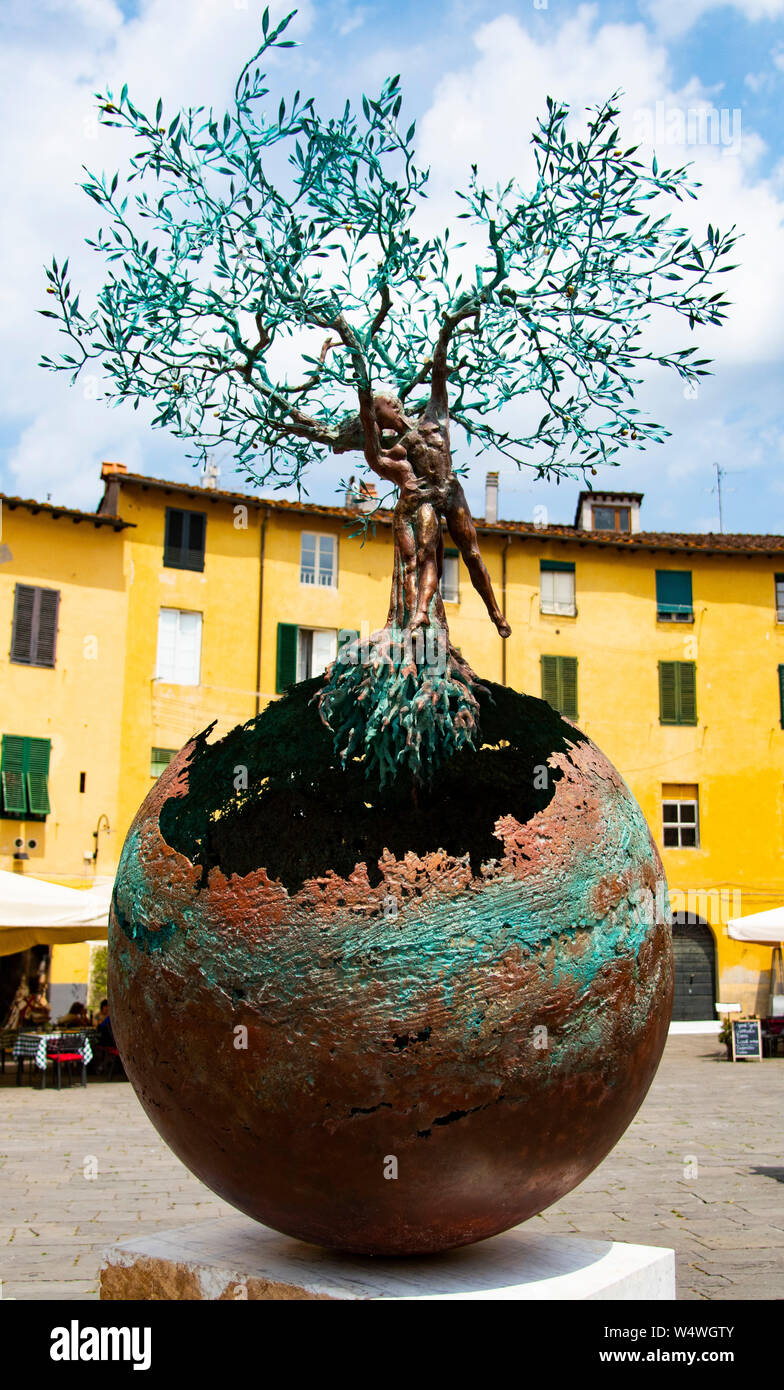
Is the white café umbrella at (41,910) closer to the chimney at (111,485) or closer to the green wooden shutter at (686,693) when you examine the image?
the chimney at (111,485)

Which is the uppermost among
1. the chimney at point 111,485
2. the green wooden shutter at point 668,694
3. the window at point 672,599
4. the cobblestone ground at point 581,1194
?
the chimney at point 111,485

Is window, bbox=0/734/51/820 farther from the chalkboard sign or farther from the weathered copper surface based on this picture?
the weathered copper surface

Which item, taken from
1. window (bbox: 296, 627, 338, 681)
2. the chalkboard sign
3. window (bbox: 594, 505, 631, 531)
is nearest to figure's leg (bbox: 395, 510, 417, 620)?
the chalkboard sign

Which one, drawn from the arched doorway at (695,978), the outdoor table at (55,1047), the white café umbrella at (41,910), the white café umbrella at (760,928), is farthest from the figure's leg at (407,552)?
the arched doorway at (695,978)

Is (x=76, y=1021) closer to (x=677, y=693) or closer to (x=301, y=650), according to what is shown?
(x=301, y=650)

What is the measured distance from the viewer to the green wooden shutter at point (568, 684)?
98.8ft

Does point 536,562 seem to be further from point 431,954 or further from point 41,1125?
point 431,954

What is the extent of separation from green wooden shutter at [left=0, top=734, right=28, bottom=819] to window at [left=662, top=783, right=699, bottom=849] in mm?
15643

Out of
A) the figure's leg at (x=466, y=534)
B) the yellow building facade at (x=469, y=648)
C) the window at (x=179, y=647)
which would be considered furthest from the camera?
the window at (x=179, y=647)

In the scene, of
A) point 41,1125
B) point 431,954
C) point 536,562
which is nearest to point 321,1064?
point 431,954

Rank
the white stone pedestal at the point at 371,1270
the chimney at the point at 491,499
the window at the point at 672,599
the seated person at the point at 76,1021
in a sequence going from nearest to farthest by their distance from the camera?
the white stone pedestal at the point at 371,1270 → the seated person at the point at 76,1021 → the window at the point at 672,599 → the chimney at the point at 491,499

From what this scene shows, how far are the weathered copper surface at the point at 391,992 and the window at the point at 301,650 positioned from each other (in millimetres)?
23383

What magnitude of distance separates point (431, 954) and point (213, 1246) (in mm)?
1736

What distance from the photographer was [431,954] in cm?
394
